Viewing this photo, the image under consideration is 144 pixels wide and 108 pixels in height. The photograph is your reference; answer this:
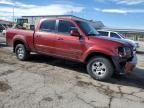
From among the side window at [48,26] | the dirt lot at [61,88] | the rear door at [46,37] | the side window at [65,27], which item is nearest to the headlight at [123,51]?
the dirt lot at [61,88]

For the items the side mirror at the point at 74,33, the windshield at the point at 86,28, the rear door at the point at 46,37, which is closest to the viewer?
the side mirror at the point at 74,33

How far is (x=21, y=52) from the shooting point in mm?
10391

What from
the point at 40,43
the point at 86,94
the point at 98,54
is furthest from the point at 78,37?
the point at 86,94

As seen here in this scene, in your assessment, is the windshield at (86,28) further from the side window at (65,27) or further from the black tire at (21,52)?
the black tire at (21,52)

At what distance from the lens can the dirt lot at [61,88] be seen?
18.5 ft

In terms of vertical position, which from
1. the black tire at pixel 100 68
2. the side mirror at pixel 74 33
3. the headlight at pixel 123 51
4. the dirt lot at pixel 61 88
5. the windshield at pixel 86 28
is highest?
the windshield at pixel 86 28

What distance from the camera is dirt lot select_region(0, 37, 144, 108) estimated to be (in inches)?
222

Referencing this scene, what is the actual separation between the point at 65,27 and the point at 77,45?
0.97 metres

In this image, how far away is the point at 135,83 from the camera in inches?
314

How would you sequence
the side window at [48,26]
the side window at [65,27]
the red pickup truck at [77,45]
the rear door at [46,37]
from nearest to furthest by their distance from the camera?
the red pickup truck at [77,45] → the side window at [65,27] → the rear door at [46,37] → the side window at [48,26]

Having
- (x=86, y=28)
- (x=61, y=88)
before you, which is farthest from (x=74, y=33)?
(x=61, y=88)

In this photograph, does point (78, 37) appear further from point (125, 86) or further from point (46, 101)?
point (46, 101)

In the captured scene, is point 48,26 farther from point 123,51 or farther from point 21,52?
point 123,51

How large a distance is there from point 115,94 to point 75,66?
3598 millimetres
